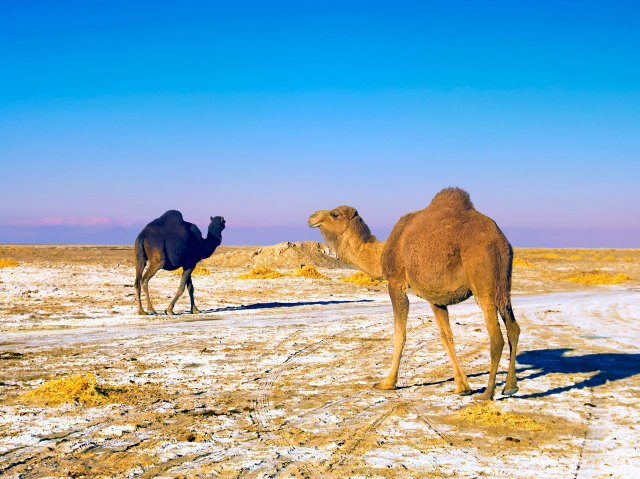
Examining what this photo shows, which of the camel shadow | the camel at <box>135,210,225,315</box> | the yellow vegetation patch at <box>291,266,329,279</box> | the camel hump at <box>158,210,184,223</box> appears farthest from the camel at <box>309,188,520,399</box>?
the yellow vegetation patch at <box>291,266,329,279</box>

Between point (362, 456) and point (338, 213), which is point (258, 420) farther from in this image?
point (338, 213)

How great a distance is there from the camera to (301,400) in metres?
8.43

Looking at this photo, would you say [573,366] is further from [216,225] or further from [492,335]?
[216,225]

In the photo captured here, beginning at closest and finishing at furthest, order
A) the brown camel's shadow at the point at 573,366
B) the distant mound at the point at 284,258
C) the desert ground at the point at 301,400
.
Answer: the desert ground at the point at 301,400 → the brown camel's shadow at the point at 573,366 → the distant mound at the point at 284,258

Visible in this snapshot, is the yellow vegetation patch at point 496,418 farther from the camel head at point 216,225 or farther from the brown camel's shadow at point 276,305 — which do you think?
the camel head at point 216,225

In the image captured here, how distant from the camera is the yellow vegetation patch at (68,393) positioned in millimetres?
8266

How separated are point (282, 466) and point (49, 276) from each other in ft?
83.1

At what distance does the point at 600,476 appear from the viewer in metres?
5.59

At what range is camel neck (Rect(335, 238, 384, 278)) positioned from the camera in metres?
9.62

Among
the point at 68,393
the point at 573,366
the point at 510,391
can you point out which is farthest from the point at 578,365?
the point at 68,393

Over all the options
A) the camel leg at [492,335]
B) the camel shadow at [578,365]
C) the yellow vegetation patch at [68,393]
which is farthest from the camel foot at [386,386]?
the yellow vegetation patch at [68,393]

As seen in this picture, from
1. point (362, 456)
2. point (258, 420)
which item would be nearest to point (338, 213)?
point (258, 420)

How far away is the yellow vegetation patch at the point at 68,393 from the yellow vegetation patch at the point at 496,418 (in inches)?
184

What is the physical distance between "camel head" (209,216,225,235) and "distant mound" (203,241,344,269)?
2151 centimetres
